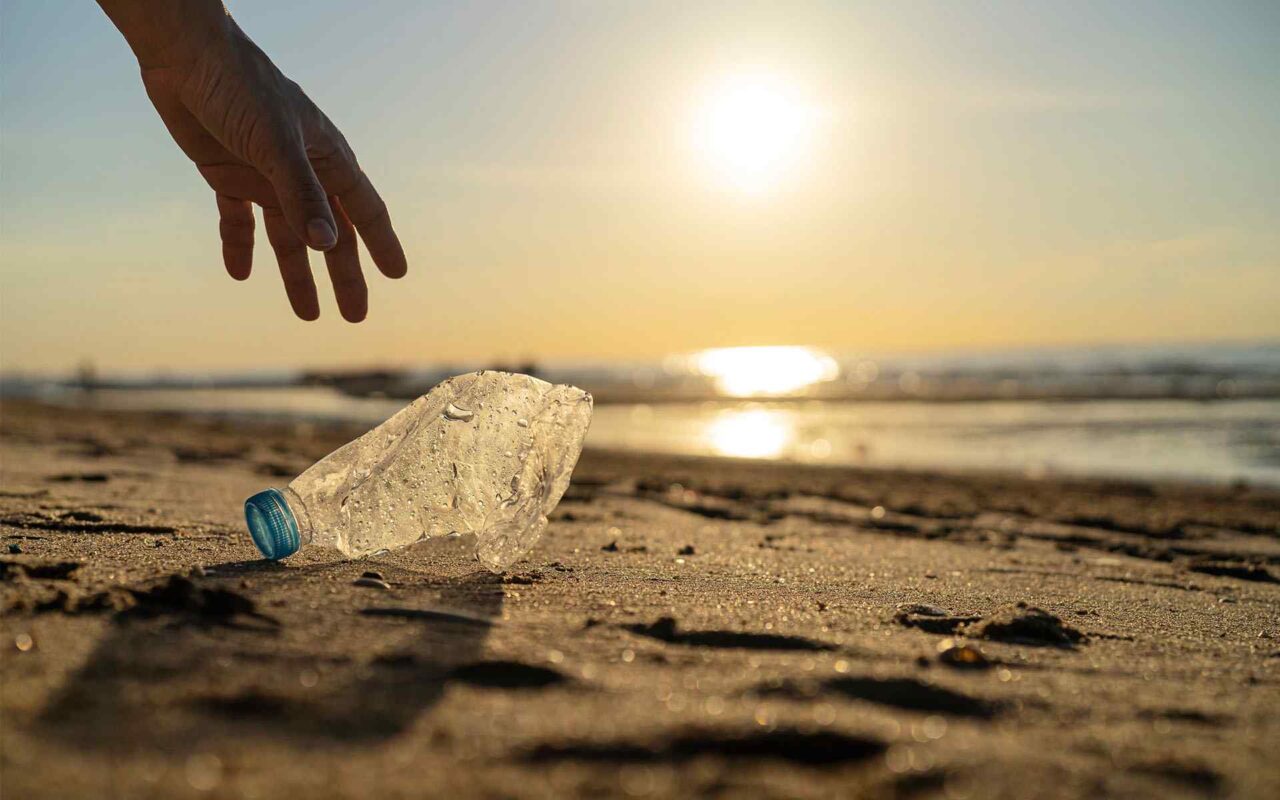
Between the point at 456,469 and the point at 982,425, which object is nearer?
the point at 456,469

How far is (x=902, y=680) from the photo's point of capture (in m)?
1.64

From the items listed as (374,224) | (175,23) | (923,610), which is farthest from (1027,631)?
(175,23)

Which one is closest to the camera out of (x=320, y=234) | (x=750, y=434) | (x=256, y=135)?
(x=320, y=234)

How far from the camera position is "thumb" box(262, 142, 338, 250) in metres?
2.10

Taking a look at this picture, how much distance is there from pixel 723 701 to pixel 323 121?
5.83 feet

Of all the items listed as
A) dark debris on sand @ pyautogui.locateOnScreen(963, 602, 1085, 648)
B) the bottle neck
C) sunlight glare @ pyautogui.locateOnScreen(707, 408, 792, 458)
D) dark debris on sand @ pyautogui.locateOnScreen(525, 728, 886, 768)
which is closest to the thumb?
the bottle neck

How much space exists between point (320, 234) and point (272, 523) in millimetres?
763

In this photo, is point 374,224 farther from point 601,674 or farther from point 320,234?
point 601,674

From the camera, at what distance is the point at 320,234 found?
209 cm

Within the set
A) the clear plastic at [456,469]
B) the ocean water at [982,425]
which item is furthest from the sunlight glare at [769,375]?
the clear plastic at [456,469]

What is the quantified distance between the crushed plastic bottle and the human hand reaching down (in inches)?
15.9

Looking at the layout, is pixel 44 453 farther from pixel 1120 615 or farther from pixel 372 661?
pixel 1120 615

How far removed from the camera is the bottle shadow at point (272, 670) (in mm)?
1248

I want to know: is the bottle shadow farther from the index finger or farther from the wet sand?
the index finger
